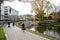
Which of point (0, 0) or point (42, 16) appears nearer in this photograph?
point (0, 0)

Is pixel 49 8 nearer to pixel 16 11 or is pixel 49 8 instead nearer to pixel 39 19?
pixel 39 19

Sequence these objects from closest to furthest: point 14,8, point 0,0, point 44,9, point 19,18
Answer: point 0,0 < point 19,18 < point 44,9 < point 14,8

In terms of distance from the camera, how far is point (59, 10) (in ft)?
165

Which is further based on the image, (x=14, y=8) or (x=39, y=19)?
(x=14, y=8)

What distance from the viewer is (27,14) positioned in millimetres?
52375

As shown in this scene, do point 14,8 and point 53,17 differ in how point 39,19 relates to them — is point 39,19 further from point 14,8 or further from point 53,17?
point 14,8

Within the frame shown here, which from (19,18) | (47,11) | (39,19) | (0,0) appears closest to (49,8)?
(47,11)

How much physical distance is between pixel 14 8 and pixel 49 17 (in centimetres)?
934

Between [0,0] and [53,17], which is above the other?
[0,0]

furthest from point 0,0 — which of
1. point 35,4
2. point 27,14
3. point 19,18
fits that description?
point 27,14

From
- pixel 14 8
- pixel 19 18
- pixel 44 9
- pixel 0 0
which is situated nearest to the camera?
pixel 0 0

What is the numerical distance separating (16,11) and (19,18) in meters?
7.15

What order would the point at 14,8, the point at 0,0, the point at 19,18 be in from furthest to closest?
the point at 14,8
the point at 19,18
the point at 0,0

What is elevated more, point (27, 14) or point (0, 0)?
point (0, 0)
